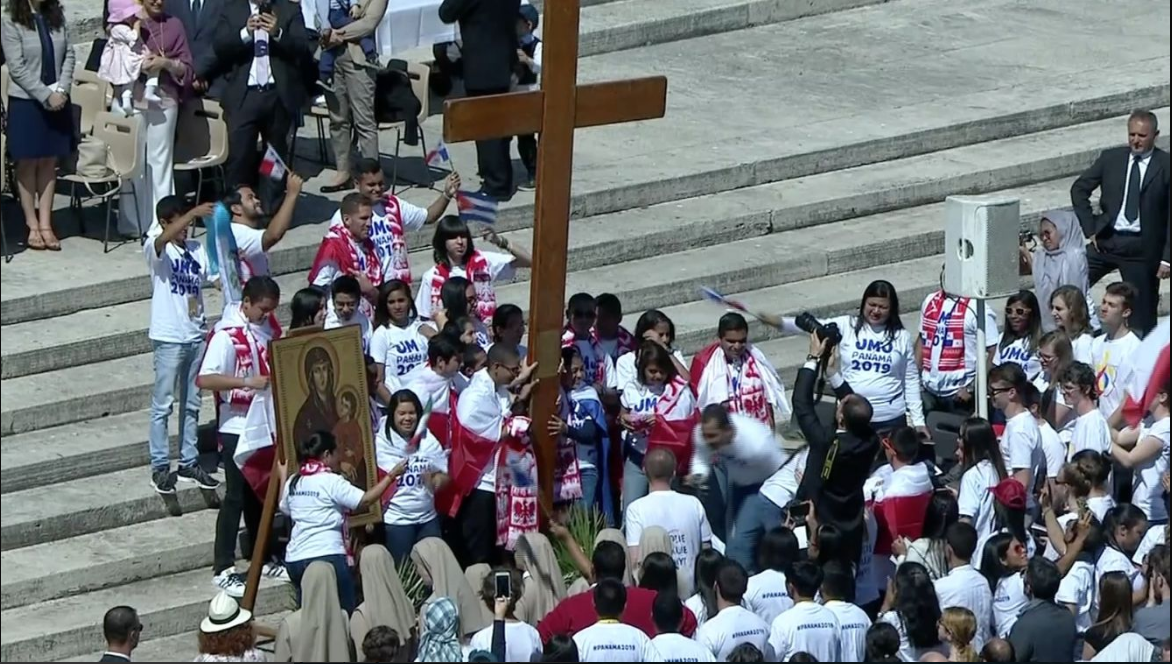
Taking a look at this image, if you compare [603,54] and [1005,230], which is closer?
[1005,230]

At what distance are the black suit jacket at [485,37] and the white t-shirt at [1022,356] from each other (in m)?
4.25

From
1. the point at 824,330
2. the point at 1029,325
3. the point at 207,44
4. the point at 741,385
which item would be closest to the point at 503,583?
the point at 741,385

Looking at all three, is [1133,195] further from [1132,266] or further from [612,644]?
[612,644]

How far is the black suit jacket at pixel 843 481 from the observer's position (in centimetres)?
1424

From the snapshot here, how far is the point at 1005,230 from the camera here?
15.9 meters

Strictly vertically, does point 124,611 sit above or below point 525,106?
below

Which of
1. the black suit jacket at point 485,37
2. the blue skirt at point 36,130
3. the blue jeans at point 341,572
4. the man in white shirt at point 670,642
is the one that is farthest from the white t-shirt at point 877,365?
the blue skirt at point 36,130

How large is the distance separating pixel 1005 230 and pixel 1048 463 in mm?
1542

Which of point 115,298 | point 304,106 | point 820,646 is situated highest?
point 304,106

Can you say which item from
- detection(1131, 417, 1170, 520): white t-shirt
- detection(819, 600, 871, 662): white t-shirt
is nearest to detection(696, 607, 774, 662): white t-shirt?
detection(819, 600, 871, 662): white t-shirt

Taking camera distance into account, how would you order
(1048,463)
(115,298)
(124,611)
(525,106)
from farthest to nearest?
1. (115,298)
2. (1048,463)
3. (525,106)
4. (124,611)

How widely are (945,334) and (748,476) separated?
2070 mm

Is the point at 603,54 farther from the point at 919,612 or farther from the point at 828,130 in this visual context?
the point at 919,612

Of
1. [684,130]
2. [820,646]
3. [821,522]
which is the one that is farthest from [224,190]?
[820,646]
